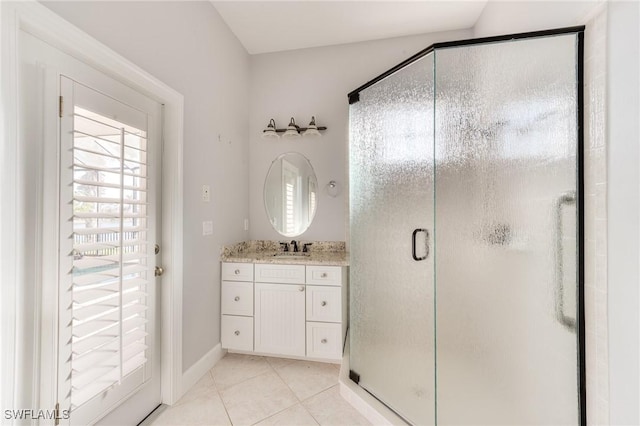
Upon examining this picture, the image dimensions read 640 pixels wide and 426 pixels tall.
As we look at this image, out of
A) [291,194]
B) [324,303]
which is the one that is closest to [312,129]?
[291,194]

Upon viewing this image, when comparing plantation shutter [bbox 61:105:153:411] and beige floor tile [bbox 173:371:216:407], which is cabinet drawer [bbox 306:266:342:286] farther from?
plantation shutter [bbox 61:105:153:411]

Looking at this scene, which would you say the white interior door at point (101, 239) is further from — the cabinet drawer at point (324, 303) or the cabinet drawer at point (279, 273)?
the cabinet drawer at point (324, 303)

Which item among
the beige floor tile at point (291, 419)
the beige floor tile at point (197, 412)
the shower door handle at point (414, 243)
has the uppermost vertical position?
the shower door handle at point (414, 243)

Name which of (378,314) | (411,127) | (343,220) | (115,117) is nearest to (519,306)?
(378,314)

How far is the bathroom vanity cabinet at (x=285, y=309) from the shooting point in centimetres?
210

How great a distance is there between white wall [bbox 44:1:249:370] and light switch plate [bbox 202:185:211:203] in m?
0.04

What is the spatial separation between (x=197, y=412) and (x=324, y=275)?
116 centimetres

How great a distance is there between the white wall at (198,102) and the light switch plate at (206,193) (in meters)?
0.04

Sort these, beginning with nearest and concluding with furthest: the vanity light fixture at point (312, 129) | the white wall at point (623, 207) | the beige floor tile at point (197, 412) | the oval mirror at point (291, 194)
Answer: the white wall at point (623, 207)
the beige floor tile at point (197, 412)
the vanity light fixture at point (312, 129)
the oval mirror at point (291, 194)

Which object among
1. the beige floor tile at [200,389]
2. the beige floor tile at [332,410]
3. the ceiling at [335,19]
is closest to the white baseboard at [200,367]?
the beige floor tile at [200,389]

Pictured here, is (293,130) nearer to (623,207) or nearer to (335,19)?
(335,19)

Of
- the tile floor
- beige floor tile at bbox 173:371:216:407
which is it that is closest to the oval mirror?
the tile floor

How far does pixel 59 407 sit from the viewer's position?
1114 millimetres

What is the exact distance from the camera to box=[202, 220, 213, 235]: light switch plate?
200cm
